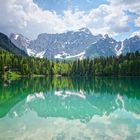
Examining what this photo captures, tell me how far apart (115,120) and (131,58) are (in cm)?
15440

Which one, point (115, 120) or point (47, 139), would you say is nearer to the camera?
point (47, 139)

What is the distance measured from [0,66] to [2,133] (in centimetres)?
12941

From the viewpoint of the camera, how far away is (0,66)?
153 m

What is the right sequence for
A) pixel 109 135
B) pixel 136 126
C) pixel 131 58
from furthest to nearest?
pixel 131 58 < pixel 136 126 < pixel 109 135

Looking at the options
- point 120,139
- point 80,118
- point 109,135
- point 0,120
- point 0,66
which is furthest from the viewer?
point 0,66

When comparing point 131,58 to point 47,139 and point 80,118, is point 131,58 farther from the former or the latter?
point 47,139

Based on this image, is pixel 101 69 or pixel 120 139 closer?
pixel 120 139

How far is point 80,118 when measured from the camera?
37.0 meters

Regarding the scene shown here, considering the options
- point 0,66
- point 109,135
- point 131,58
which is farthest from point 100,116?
point 131,58

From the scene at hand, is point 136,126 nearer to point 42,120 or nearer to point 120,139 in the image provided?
point 120,139

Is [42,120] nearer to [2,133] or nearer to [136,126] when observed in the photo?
[2,133]

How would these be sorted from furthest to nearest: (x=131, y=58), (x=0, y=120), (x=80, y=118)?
(x=131, y=58)
(x=80, y=118)
(x=0, y=120)

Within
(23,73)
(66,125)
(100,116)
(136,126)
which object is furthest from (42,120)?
(23,73)

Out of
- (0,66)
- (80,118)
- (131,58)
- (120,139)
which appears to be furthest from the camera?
(131,58)
